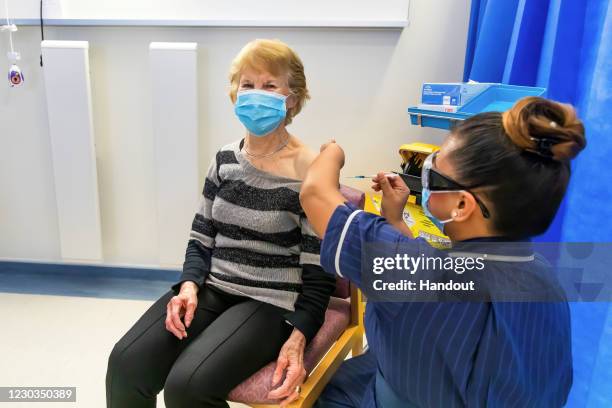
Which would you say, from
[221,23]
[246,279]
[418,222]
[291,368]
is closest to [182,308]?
[246,279]

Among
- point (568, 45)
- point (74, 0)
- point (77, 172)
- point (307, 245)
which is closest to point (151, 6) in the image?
point (74, 0)

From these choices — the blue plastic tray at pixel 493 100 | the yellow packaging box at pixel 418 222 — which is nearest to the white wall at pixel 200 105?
the yellow packaging box at pixel 418 222

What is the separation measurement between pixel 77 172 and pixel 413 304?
1883 mm

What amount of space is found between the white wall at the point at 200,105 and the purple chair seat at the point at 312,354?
2.93 ft

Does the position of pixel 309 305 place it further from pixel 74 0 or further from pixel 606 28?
pixel 74 0

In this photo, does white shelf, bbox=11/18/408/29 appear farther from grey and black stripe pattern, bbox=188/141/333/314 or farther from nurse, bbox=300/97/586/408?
nurse, bbox=300/97/586/408

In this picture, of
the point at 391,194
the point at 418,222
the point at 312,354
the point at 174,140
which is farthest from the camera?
the point at 174,140

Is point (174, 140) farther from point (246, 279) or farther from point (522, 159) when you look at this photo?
point (522, 159)

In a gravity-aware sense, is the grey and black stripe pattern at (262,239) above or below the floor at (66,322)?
above

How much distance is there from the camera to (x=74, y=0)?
6.56 feet

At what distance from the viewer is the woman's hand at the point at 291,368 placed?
99cm

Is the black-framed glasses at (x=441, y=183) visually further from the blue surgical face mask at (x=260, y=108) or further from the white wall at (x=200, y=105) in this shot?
the white wall at (x=200, y=105)

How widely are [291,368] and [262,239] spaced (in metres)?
0.34

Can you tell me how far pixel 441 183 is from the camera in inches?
28.6
